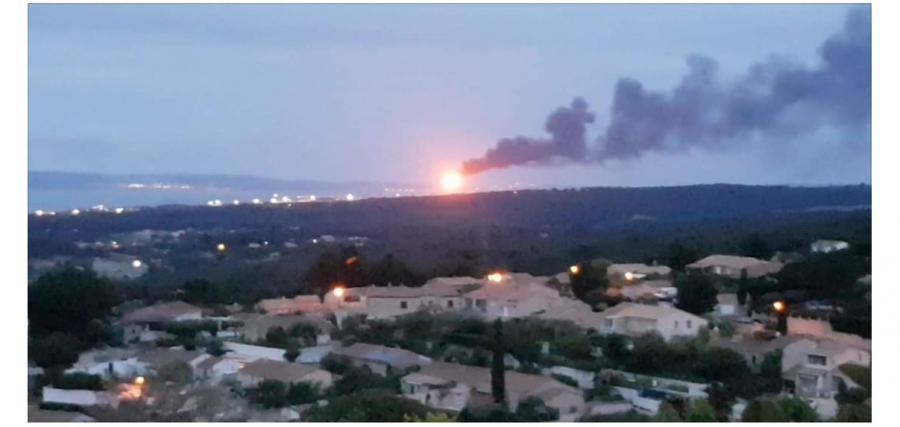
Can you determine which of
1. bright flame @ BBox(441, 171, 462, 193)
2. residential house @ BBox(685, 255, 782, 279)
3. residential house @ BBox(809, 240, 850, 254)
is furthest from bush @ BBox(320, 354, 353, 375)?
residential house @ BBox(809, 240, 850, 254)

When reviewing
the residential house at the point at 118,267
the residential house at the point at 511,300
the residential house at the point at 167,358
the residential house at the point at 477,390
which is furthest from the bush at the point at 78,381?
Answer: the residential house at the point at 511,300

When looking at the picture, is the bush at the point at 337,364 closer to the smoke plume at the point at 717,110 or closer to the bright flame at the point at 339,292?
the bright flame at the point at 339,292

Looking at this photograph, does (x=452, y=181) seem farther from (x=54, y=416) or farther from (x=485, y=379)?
(x=54, y=416)

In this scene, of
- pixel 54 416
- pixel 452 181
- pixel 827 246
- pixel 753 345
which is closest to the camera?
pixel 54 416

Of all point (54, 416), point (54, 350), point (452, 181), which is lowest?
point (54, 416)

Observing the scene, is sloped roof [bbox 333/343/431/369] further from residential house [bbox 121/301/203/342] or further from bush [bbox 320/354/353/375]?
residential house [bbox 121/301/203/342]

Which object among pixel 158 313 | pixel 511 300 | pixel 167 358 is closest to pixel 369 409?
pixel 511 300

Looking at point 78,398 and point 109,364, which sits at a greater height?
point 109,364
